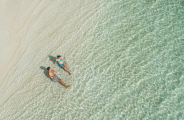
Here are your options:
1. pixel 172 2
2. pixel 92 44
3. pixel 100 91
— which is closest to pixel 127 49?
pixel 92 44

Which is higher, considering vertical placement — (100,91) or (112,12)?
(112,12)

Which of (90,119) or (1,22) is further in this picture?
(1,22)

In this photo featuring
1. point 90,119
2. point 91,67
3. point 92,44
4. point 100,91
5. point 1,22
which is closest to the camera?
point 90,119

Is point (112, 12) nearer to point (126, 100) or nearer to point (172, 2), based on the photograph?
point (172, 2)

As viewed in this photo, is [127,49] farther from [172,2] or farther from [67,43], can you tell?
[172,2]

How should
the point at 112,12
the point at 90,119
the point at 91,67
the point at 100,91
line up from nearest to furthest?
the point at 90,119
the point at 100,91
the point at 91,67
the point at 112,12

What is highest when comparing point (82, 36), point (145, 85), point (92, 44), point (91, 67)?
point (82, 36)

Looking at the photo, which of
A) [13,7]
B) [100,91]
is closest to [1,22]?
[13,7]
